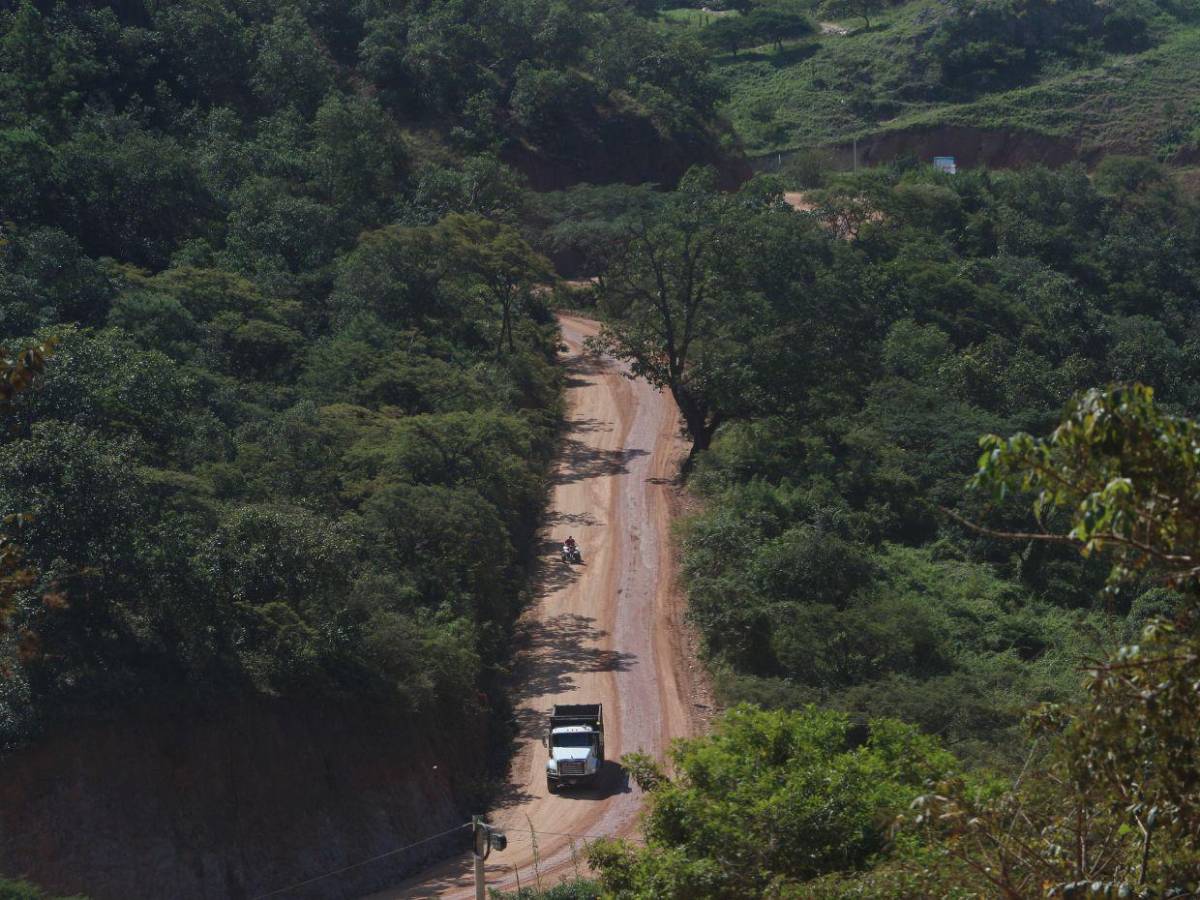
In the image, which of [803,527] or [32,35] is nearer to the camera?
[803,527]

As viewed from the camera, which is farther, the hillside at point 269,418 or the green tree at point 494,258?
the green tree at point 494,258

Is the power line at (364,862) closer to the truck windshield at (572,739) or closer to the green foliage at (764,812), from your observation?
the truck windshield at (572,739)

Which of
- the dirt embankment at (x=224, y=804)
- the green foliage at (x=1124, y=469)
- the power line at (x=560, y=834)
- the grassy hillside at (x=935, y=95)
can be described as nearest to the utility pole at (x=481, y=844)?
the dirt embankment at (x=224, y=804)

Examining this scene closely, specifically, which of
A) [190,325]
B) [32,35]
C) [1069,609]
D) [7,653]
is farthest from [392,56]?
[7,653]

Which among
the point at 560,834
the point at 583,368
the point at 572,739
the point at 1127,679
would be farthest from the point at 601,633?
the point at 1127,679

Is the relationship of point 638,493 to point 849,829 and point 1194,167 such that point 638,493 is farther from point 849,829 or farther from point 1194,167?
point 1194,167
